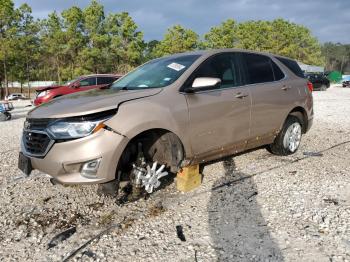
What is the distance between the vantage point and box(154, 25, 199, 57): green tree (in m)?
41.6

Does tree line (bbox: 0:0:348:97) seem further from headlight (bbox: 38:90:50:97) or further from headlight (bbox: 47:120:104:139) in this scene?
headlight (bbox: 47:120:104:139)

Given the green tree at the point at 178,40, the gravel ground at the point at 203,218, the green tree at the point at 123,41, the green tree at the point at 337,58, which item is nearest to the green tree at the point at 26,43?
the green tree at the point at 123,41

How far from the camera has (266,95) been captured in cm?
491

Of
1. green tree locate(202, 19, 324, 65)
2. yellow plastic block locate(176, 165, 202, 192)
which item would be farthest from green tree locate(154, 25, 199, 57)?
yellow plastic block locate(176, 165, 202, 192)

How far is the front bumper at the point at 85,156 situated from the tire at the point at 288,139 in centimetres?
309

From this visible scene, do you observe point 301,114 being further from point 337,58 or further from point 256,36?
point 337,58

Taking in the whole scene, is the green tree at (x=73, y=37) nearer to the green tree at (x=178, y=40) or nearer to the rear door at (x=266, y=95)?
the green tree at (x=178, y=40)

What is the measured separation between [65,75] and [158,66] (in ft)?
117

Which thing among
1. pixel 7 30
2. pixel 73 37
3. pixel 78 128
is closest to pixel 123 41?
pixel 73 37

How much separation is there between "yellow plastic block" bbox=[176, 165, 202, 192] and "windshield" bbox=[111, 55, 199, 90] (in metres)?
1.10

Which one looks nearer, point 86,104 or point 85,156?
point 85,156

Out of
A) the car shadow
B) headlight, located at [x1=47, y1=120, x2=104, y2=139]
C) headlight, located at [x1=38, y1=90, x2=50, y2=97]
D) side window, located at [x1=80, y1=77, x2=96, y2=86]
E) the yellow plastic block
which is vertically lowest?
the car shadow

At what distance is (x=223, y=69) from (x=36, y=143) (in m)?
2.52

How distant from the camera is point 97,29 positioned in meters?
38.1
